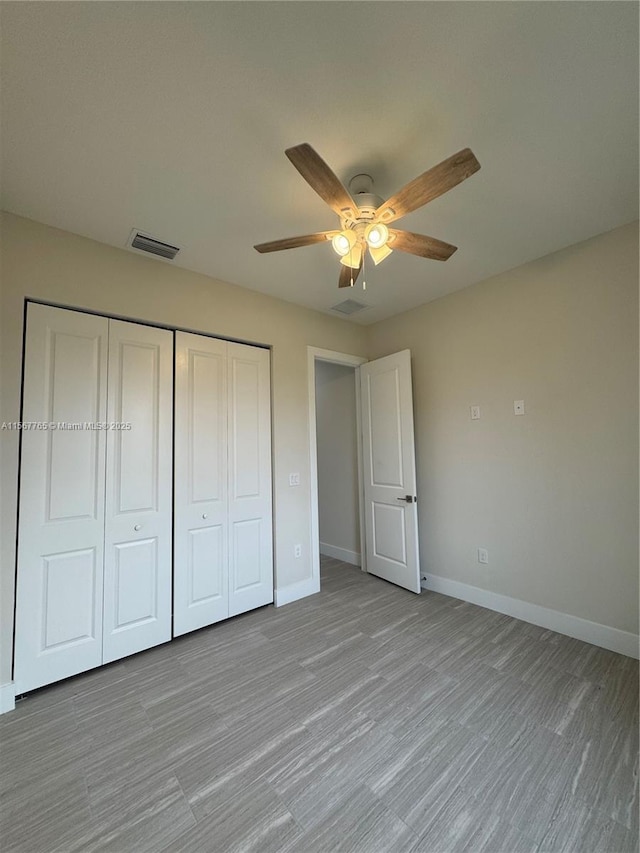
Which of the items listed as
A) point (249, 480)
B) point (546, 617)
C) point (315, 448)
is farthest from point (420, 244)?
point (546, 617)

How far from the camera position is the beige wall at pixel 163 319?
193 centimetres

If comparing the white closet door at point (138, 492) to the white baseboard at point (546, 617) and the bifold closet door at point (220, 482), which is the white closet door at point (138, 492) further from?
the white baseboard at point (546, 617)

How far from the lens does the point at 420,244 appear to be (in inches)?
71.3

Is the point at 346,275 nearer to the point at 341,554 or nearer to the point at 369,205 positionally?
the point at 369,205

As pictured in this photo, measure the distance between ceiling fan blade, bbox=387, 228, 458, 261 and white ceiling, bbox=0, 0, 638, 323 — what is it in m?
0.34

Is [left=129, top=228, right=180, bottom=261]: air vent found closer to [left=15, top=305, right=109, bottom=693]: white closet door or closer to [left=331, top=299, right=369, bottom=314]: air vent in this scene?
[left=15, top=305, right=109, bottom=693]: white closet door

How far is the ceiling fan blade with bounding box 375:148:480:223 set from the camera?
1246 millimetres

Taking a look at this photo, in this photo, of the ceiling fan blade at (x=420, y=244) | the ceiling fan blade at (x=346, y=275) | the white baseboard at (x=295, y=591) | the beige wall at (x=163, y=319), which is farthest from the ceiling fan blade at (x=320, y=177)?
the white baseboard at (x=295, y=591)

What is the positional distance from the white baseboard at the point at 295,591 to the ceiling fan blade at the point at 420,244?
9.09ft

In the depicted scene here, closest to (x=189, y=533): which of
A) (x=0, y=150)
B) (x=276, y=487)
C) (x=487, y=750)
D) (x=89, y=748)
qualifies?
(x=276, y=487)

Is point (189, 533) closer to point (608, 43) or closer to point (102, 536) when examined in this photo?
point (102, 536)

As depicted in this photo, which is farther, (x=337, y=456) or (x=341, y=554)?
(x=337, y=456)

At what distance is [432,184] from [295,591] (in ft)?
10.1

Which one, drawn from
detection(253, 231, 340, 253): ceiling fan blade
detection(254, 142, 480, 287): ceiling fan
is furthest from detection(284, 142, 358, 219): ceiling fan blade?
detection(253, 231, 340, 253): ceiling fan blade
